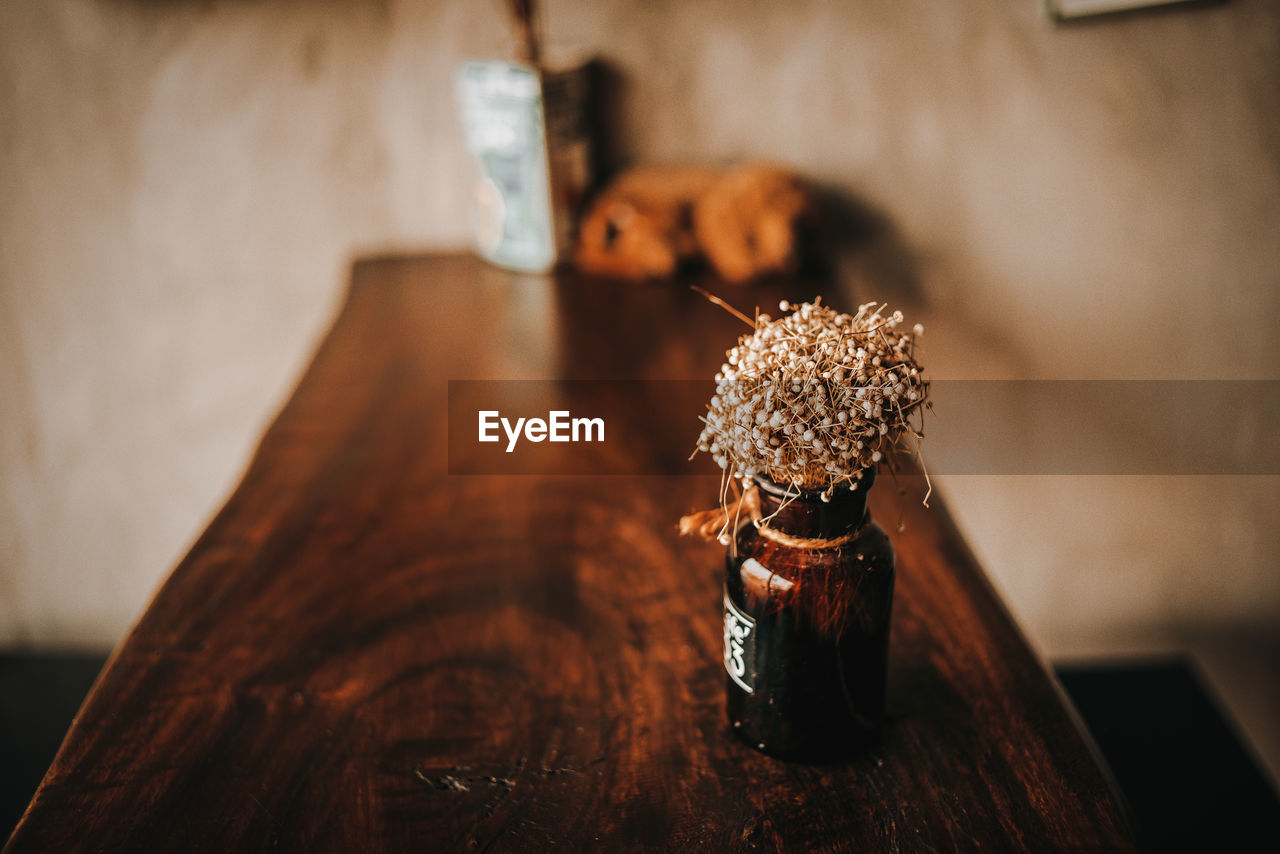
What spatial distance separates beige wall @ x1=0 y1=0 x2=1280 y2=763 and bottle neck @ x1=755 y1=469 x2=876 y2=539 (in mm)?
1122

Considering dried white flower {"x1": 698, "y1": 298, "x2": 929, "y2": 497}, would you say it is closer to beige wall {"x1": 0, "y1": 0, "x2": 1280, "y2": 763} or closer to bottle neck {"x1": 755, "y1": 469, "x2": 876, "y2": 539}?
bottle neck {"x1": 755, "y1": 469, "x2": 876, "y2": 539}

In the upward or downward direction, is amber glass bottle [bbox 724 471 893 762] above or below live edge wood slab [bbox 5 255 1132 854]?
above

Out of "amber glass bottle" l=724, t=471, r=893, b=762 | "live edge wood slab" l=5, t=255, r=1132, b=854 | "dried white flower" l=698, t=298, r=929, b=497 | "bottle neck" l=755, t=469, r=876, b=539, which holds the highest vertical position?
"dried white flower" l=698, t=298, r=929, b=497

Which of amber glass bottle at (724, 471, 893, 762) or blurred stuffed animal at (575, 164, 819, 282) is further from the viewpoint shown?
blurred stuffed animal at (575, 164, 819, 282)

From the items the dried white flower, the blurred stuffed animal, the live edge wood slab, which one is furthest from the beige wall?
the dried white flower

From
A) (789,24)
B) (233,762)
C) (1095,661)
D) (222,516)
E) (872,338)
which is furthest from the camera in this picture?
(1095,661)

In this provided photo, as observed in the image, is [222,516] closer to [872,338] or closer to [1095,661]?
[872,338]

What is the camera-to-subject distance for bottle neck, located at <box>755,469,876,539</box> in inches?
24.3

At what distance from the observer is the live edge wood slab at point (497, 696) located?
649mm

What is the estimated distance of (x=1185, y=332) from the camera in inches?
61.0

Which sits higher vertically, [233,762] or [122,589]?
[233,762]

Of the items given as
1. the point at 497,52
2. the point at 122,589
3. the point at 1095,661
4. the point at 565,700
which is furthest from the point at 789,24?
the point at 122,589

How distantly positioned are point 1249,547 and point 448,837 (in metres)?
1.59

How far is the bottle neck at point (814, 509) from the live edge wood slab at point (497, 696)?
194 mm
